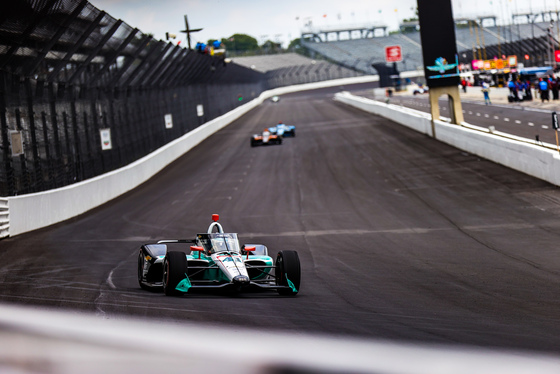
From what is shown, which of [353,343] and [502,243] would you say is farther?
[502,243]

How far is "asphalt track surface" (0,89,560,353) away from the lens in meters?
8.50

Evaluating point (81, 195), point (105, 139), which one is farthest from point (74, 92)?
point (81, 195)

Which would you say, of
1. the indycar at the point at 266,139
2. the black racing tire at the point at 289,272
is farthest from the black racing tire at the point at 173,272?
the indycar at the point at 266,139

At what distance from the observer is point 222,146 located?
45.4 meters

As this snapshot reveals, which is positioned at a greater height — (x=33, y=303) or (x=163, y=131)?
(x=163, y=131)

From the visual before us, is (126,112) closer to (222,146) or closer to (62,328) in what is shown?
(222,146)

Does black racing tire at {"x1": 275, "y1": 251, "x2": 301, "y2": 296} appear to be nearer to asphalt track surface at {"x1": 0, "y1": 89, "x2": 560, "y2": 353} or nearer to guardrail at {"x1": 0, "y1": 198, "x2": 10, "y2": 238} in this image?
asphalt track surface at {"x1": 0, "y1": 89, "x2": 560, "y2": 353}

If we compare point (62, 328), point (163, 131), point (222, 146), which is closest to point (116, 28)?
point (163, 131)

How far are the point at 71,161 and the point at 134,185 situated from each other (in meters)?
6.30

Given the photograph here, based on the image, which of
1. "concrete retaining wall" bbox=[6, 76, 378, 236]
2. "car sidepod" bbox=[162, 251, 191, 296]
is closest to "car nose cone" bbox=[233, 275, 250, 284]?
"car sidepod" bbox=[162, 251, 191, 296]

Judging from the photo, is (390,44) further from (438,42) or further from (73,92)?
(73,92)

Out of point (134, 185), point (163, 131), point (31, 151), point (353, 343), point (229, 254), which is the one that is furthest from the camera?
point (163, 131)

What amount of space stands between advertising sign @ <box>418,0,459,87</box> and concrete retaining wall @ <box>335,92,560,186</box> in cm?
231

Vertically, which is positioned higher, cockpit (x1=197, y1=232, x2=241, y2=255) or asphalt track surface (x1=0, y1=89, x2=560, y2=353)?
cockpit (x1=197, y1=232, x2=241, y2=255)
